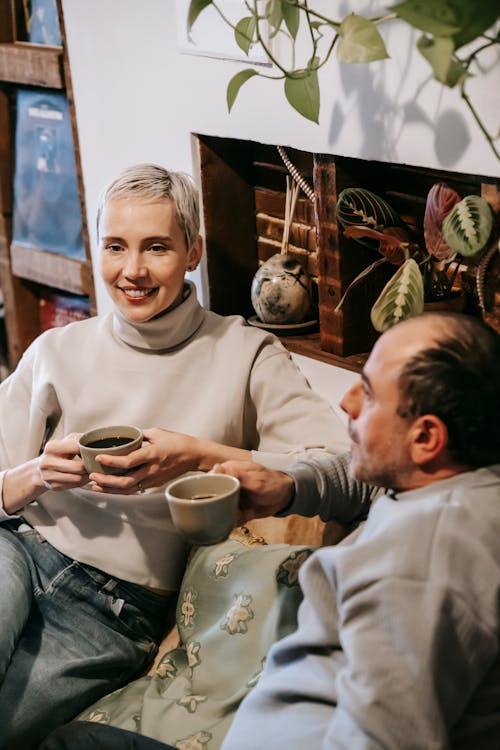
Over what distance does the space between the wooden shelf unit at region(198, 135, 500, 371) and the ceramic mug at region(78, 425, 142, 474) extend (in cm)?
58

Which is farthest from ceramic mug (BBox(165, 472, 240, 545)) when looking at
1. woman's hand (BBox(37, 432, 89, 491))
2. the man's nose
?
woman's hand (BBox(37, 432, 89, 491))

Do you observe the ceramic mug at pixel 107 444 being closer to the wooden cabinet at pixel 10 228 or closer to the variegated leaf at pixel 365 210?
the variegated leaf at pixel 365 210

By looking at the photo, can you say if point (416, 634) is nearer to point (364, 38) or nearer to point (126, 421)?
point (364, 38)

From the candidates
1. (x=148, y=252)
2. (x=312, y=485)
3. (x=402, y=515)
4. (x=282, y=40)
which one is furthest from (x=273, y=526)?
(x=282, y=40)

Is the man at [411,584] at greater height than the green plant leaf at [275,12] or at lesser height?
lesser

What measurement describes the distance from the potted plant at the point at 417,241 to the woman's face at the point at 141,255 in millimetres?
355

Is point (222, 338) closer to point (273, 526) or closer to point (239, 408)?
point (239, 408)

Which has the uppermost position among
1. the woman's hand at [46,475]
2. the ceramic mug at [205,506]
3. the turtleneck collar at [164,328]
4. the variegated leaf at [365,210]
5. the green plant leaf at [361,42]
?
the green plant leaf at [361,42]

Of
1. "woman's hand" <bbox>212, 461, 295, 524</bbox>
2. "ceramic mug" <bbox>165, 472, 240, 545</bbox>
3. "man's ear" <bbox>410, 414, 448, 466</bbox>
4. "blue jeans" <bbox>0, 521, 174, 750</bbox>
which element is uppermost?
"man's ear" <bbox>410, 414, 448, 466</bbox>

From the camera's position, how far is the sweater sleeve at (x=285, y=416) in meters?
2.09

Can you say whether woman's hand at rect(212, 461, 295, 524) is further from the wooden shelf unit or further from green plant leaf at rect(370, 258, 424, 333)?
the wooden shelf unit

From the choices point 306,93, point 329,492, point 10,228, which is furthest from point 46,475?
point 10,228

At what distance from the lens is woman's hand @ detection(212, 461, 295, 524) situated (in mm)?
1735

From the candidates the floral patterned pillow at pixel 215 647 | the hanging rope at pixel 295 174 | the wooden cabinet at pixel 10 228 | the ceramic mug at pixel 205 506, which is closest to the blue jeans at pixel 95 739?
the floral patterned pillow at pixel 215 647
